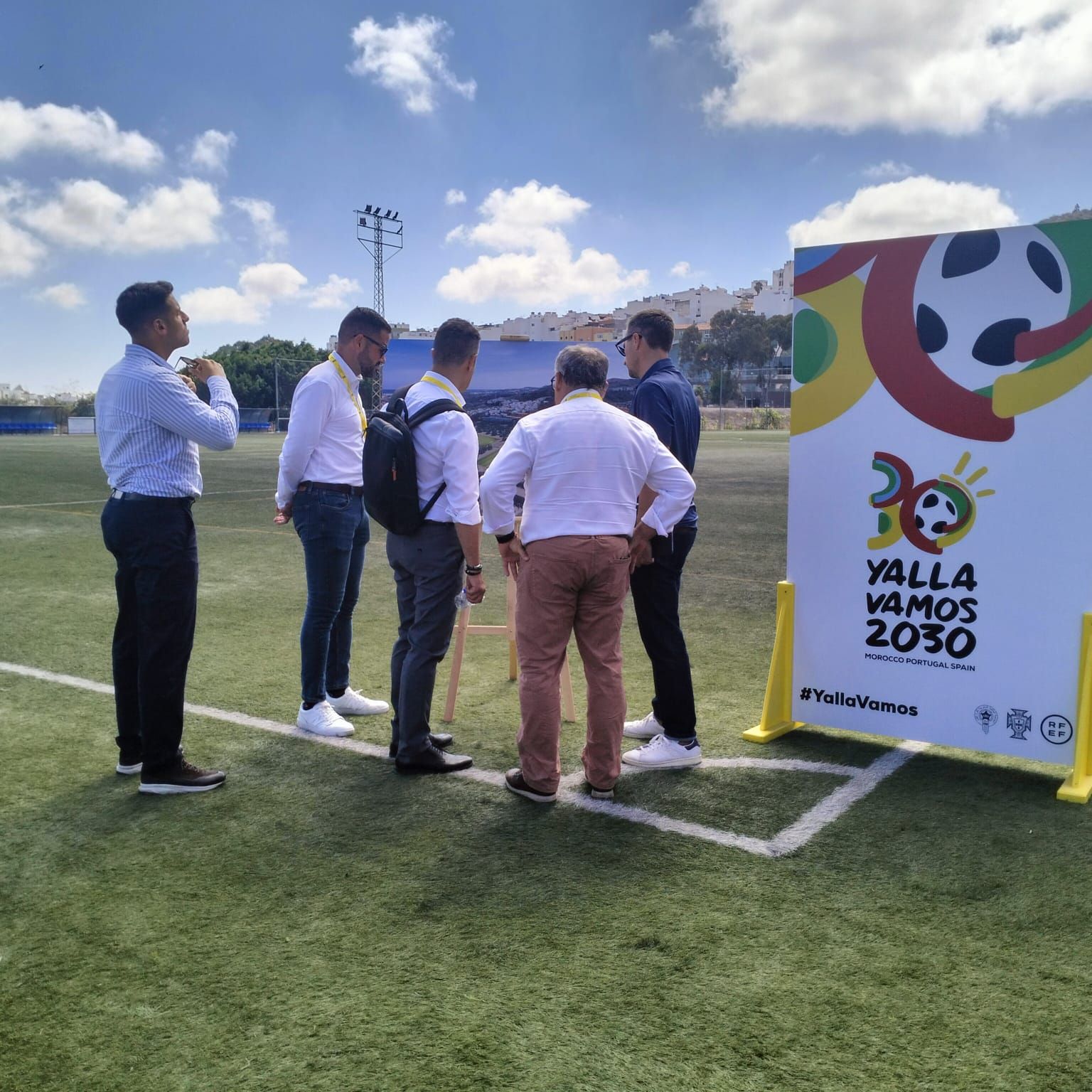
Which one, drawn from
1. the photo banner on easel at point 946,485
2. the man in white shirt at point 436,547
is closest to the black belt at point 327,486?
the man in white shirt at point 436,547

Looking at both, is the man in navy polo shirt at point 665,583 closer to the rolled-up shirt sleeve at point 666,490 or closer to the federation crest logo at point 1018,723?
the rolled-up shirt sleeve at point 666,490

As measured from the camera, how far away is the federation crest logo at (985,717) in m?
4.21

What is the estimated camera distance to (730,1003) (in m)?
2.52

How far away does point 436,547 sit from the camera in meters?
4.12

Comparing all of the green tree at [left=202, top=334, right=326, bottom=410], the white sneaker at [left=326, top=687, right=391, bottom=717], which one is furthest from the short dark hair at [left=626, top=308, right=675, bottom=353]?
the green tree at [left=202, top=334, right=326, bottom=410]

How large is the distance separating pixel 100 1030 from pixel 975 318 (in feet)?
13.3

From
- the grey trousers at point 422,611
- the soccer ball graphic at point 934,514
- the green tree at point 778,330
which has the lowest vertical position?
the grey trousers at point 422,611

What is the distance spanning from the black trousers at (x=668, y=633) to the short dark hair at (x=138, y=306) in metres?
2.36

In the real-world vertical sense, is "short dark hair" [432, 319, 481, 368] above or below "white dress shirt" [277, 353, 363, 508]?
above

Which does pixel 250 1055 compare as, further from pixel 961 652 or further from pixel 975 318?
pixel 975 318

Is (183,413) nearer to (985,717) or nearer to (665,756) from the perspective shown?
(665,756)

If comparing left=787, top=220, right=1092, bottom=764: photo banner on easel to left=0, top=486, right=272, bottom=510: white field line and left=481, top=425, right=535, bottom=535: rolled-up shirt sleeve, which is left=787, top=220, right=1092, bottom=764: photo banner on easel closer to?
left=481, top=425, right=535, bottom=535: rolled-up shirt sleeve

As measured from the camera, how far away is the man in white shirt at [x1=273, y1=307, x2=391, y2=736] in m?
4.70

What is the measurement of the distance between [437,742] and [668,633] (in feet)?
4.04
